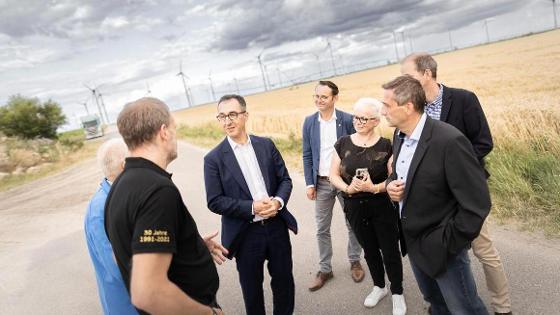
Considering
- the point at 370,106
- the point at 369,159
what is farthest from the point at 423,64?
the point at 369,159

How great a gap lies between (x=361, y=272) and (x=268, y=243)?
4.72ft

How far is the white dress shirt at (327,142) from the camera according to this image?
4.40 m

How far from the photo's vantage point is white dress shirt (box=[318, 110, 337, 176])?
4398mm

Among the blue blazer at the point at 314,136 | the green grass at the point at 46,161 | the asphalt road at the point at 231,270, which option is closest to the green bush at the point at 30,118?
the green grass at the point at 46,161

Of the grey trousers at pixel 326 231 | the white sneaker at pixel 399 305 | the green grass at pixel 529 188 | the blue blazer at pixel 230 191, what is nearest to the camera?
the blue blazer at pixel 230 191

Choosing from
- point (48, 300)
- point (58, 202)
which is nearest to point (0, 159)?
point (58, 202)

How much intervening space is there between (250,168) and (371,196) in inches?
44.0

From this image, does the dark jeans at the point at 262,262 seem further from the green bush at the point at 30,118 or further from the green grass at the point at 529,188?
the green bush at the point at 30,118

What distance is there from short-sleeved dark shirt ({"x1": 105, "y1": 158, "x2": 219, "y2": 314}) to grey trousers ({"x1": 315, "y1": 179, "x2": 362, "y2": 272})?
2653 millimetres

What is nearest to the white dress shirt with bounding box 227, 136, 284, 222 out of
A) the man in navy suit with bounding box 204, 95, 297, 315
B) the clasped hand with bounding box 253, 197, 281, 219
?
the man in navy suit with bounding box 204, 95, 297, 315

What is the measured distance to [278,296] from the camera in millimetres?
3463

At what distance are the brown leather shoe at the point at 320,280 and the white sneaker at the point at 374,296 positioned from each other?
2.05ft

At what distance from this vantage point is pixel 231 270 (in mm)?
5074

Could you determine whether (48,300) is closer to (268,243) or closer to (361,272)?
(268,243)
